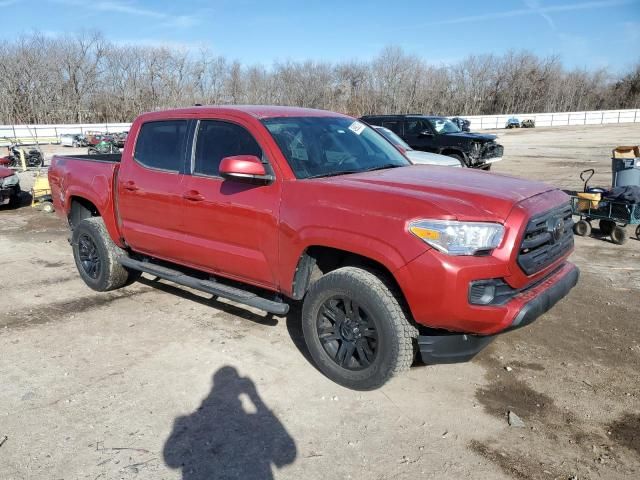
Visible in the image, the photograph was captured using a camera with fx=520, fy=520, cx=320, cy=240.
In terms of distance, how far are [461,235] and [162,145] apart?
3050 mm

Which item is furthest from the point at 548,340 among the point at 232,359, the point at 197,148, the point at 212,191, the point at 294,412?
the point at 197,148

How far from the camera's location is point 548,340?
14.7 feet

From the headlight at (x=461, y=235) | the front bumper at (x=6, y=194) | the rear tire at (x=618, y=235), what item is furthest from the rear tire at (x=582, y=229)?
the front bumper at (x=6, y=194)

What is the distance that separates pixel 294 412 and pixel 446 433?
3.19ft

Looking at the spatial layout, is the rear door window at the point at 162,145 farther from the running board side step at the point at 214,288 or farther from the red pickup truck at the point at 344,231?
the running board side step at the point at 214,288

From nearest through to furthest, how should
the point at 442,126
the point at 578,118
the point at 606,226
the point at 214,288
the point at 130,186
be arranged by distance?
the point at 214,288
the point at 130,186
the point at 606,226
the point at 442,126
the point at 578,118

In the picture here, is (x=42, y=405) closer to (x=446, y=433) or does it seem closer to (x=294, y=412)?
(x=294, y=412)

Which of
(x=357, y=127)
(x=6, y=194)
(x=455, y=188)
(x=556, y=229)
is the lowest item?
(x=6, y=194)

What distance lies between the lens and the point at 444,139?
53.5ft

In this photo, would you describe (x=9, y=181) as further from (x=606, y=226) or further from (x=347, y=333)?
(x=606, y=226)

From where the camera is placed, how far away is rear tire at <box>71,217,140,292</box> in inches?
218

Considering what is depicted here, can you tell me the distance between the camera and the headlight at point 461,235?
3074mm

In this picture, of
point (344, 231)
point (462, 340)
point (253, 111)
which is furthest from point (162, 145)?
point (462, 340)

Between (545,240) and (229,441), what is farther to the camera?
(545,240)
